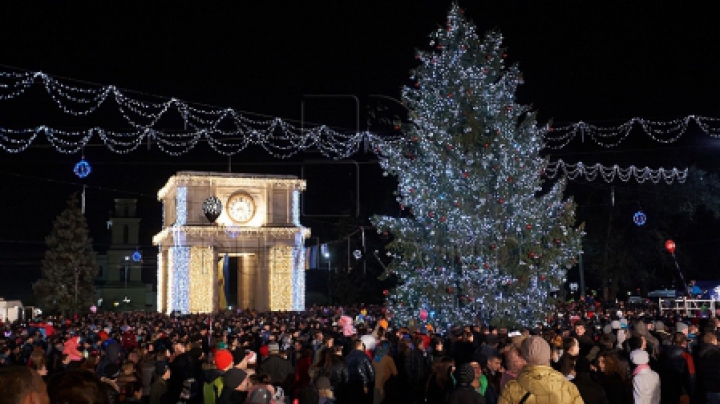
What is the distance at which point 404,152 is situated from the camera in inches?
1008

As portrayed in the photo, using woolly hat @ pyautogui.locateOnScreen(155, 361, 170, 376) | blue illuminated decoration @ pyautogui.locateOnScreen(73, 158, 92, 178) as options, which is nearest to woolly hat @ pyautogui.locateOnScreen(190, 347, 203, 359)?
woolly hat @ pyautogui.locateOnScreen(155, 361, 170, 376)

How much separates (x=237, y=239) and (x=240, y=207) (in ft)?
7.27

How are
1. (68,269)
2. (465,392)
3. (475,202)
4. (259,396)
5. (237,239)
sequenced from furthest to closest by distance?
1. (68,269)
2. (237,239)
3. (475,202)
4. (465,392)
5. (259,396)

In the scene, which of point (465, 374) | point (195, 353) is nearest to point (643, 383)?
point (465, 374)

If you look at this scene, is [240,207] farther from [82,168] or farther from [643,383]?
[643,383]

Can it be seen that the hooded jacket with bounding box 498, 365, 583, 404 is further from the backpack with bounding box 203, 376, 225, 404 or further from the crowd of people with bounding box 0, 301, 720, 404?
the backpack with bounding box 203, 376, 225, 404

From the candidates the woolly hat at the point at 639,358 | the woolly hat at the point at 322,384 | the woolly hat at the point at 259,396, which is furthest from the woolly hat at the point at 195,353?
the woolly hat at the point at 639,358

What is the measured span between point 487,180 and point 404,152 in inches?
124

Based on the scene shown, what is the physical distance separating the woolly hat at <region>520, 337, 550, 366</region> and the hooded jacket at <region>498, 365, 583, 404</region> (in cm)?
6

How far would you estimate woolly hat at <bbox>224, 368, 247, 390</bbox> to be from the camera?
334 inches

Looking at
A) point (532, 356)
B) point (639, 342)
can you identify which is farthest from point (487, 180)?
point (532, 356)

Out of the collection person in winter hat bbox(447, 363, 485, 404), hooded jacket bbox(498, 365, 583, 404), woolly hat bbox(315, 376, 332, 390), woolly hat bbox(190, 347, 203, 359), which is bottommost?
woolly hat bbox(190, 347, 203, 359)

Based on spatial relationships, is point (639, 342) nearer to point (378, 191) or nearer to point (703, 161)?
point (703, 161)

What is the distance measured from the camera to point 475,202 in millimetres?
24328
